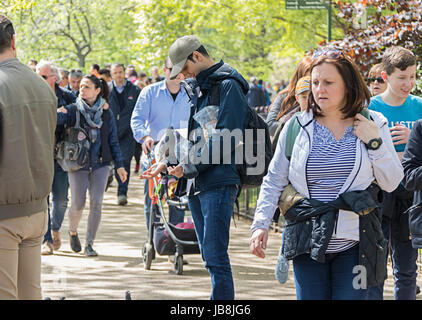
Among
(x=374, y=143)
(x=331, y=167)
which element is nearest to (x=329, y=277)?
(x=331, y=167)

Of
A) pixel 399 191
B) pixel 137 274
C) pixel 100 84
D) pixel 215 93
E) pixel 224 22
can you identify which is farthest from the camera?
pixel 224 22

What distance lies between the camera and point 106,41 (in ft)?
92.5

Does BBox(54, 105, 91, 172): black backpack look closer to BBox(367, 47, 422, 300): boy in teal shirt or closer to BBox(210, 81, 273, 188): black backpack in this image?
BBox(210, 81, 273, 188): black backpack

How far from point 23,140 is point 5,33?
2.00ft

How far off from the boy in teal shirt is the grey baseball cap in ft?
4.85

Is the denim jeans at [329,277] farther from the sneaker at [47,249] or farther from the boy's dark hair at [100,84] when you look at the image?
the boy's dark hair at [100,84]

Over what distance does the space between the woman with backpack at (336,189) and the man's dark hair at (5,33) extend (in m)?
1.69

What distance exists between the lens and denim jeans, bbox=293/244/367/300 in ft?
13.6

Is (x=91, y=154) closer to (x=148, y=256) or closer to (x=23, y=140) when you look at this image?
(x=148, y=256)

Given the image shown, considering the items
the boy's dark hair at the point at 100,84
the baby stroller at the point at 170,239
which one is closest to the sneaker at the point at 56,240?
the baby stroller at the point at 170,239

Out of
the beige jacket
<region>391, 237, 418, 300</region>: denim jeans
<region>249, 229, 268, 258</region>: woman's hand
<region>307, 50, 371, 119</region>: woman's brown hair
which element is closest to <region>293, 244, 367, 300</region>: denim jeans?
<region>249, 229, 268, 258</region>: woman's hand

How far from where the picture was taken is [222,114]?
5566 mm
